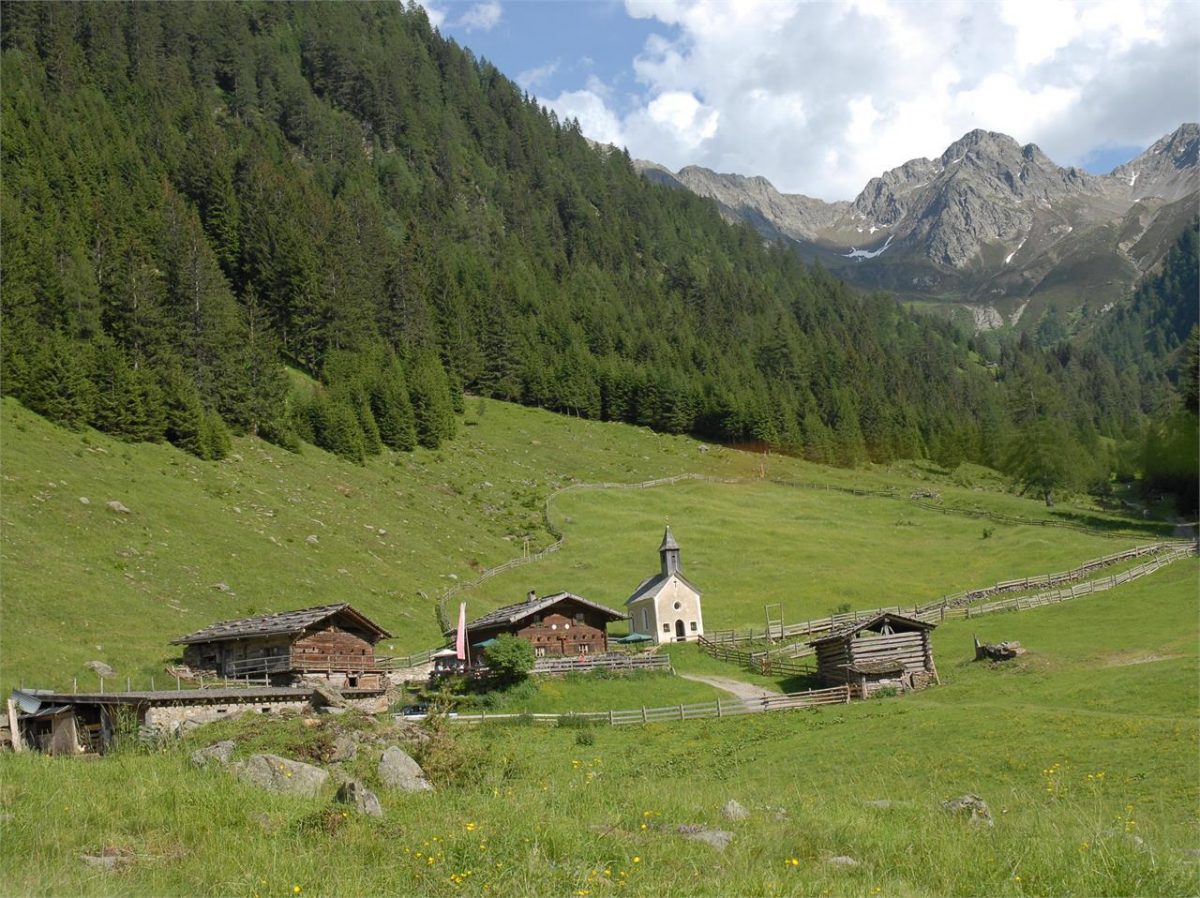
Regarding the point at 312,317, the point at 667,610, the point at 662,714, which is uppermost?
the point at 312,317

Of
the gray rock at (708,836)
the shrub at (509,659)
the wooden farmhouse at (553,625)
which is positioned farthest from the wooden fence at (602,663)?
the gray rock at (708,836)

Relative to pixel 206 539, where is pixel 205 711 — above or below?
below

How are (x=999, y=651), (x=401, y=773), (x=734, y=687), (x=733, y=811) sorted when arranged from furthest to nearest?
(x=734, y=687) < (x=999, y=651) < (x=401, y=773) < (x=733, y=811)

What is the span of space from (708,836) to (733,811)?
6.19 ft

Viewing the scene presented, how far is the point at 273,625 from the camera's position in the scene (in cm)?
4791

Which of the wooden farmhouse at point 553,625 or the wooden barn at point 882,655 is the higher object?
the wooden farmhouse at point 553,625

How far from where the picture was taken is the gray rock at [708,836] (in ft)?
41.7

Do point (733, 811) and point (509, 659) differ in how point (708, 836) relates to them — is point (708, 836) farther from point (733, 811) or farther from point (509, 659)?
point (509, 659)

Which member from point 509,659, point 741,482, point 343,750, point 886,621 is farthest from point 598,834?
point 741,482

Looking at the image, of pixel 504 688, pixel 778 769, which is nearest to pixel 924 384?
pixel 504 688

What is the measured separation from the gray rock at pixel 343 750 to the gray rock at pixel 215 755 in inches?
100

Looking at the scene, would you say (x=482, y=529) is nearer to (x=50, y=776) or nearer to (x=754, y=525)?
(x=754, y=525)

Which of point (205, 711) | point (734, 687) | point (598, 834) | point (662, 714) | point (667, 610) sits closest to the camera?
point (598, 834)

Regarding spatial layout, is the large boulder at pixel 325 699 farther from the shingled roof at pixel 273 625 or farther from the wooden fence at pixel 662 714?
the wooden fence at pixel 662 714
